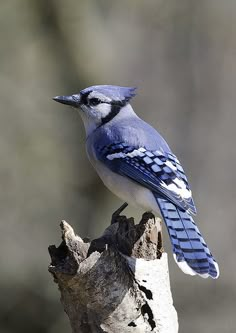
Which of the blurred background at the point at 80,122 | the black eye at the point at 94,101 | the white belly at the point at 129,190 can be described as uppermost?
the blurred background at the point at 80,122

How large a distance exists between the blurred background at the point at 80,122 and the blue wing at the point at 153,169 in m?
2.76

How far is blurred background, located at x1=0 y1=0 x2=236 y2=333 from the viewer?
6.55 meters

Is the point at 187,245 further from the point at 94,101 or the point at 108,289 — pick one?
the point at 94,101

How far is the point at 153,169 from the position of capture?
353 centimetres

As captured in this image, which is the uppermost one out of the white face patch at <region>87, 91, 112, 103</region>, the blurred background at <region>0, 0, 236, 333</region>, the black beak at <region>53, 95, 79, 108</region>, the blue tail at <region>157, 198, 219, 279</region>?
the blurred background at <region>0, 0, 236, 333</region>

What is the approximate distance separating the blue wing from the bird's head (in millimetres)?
277

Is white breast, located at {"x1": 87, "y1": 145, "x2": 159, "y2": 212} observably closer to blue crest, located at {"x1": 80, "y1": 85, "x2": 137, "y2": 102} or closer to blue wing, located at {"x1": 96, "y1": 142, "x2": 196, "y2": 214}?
blue wing, located at {"x1": 96, "y1": 142, "x2": 196, "y2": 214}

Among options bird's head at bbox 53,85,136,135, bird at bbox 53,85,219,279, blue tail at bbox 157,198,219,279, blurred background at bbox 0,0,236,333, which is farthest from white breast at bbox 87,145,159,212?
blurred background at bbox 0,0,236,333

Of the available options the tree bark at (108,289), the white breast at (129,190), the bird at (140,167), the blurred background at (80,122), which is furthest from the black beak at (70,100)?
the blurred background at (80,122)

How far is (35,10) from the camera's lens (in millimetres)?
6660

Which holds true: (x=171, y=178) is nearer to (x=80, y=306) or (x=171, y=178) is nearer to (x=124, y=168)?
(x=124, y=168)

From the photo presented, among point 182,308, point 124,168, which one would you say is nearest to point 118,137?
point 124,168

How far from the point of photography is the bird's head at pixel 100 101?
158 inches

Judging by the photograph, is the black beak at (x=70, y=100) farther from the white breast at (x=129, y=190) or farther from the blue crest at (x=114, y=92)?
the white breast at (x=129, y=190)
